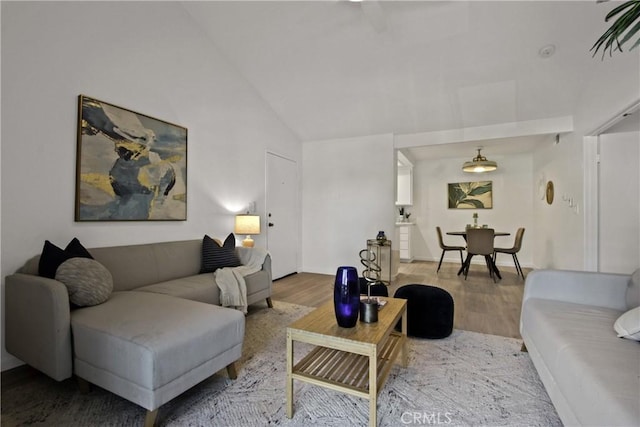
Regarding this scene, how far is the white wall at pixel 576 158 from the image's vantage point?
8.74ft

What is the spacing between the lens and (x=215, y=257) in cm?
310

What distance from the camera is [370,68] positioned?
367 centimetres

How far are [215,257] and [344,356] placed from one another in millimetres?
1840

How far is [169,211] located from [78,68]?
54.6 inches

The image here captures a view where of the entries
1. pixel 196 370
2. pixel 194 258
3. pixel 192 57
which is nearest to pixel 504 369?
pixel 196 370

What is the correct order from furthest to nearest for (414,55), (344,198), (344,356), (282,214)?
(344,198) → (282,214) → (414,55) → (344,356)

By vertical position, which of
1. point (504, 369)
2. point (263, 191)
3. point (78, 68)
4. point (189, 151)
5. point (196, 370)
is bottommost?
point (504, 369)

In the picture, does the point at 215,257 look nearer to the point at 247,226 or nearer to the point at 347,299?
the point at 247,226

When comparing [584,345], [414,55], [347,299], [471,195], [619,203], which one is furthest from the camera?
[471,195]

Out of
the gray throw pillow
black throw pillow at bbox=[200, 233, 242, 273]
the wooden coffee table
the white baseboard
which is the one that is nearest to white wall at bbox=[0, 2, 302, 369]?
the white baseboard

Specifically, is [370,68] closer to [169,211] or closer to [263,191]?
[263,191]

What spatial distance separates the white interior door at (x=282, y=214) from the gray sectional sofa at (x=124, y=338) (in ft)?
8.48

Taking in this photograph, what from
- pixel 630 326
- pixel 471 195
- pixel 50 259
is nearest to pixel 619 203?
pixel 630 326

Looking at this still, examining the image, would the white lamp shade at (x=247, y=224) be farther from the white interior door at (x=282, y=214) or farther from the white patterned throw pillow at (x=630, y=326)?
the white patterned throw pillow at (x=630, y=326)
